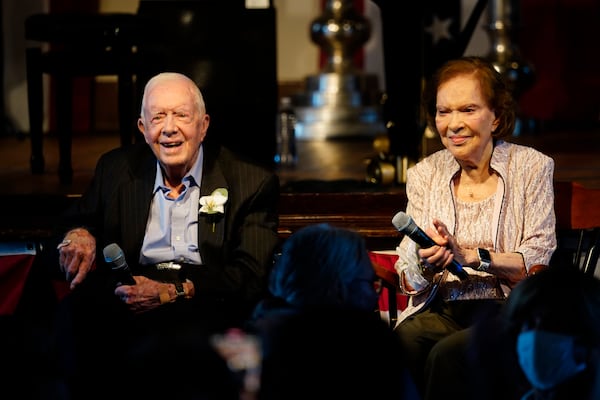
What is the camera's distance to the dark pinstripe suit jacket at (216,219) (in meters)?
3.54

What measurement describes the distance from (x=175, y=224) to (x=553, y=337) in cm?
153

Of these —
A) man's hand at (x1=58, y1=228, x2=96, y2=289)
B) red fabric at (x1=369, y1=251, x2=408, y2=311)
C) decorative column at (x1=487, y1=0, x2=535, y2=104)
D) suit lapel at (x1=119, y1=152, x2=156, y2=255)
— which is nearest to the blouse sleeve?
red fabric at (x1=369, y1=251, x2=408, y2=311)

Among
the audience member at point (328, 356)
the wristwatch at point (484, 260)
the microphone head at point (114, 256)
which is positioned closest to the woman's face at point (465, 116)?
the wristwatch at point (484, 260)

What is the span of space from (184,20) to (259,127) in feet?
2.01

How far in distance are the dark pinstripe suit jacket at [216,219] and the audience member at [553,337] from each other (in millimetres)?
1235

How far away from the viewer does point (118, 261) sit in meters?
3.31

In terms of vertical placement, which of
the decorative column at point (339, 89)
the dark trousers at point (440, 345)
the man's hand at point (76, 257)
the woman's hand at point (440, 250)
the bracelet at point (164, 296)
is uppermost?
the decorative column at point (339, 89)

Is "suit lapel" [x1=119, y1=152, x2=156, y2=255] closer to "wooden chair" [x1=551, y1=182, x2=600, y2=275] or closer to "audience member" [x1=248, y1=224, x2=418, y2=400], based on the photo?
"wooden chair" [x1=551, y1=182, x2=600, y2=275]

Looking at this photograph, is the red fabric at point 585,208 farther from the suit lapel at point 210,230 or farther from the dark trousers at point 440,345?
the suit lapel at point 210,230

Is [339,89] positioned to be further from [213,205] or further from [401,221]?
[401,221]

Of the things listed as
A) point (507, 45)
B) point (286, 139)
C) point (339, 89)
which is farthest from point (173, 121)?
point (339, 89)

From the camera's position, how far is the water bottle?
619 centimetres

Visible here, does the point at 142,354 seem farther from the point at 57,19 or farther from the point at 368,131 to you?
the point at 368,131

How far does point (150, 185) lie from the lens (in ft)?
12.1
